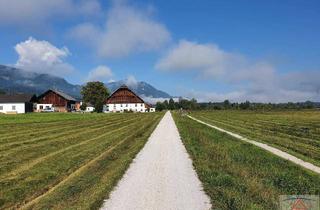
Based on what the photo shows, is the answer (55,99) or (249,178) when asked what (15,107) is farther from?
(249,178)

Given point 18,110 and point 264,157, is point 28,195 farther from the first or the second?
point 18,110

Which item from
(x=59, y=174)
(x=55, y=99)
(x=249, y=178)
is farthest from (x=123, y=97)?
(x=249, y=178)

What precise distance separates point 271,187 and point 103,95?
13287 cm

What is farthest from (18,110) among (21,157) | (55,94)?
(21,157)

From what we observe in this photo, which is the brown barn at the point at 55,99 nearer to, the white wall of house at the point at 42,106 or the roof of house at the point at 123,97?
the white wall of house at the point at 42,106

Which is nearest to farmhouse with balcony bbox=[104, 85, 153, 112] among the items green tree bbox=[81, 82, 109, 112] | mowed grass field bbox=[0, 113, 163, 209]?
green tree bbox=[81, 82, 109, 112]

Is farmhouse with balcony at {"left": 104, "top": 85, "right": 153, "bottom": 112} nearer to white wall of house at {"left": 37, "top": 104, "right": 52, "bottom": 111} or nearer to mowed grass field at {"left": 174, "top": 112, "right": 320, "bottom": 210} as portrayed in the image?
white wall of house at {"left": 37, "top": 104, "right": 52, "bottom": 111}

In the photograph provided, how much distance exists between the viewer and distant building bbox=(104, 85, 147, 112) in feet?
502

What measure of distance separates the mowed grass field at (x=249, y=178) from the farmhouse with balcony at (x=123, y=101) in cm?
13194

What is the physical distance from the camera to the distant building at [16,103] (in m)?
120

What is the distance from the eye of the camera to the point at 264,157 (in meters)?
20.3

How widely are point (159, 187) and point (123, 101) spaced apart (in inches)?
5550

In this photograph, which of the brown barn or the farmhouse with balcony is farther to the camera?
the farmhouse with balcony

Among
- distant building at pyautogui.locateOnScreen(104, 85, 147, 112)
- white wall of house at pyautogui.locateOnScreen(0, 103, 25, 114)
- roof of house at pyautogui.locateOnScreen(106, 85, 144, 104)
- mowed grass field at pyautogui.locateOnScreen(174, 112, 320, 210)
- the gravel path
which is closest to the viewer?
the gravel path
